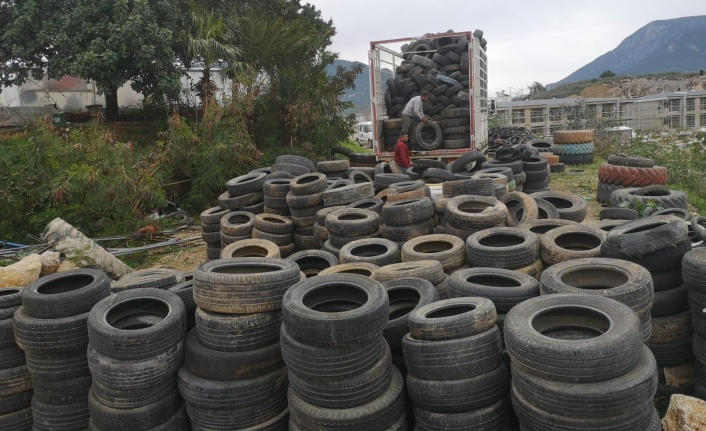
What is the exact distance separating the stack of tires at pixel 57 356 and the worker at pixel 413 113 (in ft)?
31.4

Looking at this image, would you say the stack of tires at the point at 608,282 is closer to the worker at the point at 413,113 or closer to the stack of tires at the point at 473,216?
the stack of tires at the point at 473,216

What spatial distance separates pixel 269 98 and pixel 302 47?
9.71 feet

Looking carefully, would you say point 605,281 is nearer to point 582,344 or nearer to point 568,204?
point 582,344

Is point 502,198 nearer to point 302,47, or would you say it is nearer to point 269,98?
point 269,98

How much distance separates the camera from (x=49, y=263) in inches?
268

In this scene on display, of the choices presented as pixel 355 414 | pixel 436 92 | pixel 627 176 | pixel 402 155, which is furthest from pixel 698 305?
pixel 436 92

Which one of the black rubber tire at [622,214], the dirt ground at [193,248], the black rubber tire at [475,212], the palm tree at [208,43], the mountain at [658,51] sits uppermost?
the mountain at [658,51]

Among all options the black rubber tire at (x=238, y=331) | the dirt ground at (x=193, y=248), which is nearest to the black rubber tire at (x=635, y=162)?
the dirt ground at (x=193, y=248)

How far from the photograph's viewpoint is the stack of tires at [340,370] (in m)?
3.59

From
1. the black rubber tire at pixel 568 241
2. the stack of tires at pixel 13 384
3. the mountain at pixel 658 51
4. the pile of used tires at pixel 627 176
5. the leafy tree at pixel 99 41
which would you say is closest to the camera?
the stack of tires at pixel 13 384

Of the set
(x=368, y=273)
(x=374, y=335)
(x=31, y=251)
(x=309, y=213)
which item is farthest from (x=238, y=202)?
(x=374, y=335)

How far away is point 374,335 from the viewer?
3.72 meters

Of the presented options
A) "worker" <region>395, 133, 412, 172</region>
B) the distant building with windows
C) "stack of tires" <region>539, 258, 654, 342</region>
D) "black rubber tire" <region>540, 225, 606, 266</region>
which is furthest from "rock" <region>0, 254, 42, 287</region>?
the distant building with windows

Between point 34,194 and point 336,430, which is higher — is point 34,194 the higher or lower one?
the higher one
